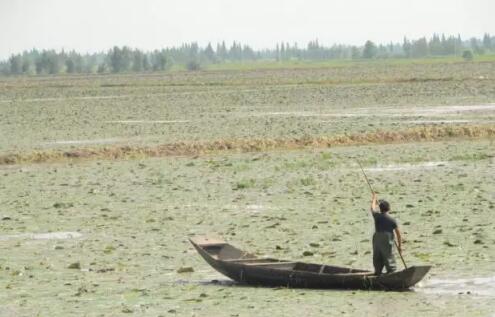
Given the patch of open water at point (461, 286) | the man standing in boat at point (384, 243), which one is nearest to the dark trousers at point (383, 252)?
the man standing in boat at point (384, 243)

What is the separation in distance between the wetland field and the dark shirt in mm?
861

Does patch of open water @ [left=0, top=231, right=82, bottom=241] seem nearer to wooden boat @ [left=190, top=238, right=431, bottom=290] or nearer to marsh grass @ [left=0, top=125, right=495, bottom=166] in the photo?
wooden boat @ [left=190, top=238, right=431, bottom=290]

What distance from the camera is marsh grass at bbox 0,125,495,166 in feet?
109

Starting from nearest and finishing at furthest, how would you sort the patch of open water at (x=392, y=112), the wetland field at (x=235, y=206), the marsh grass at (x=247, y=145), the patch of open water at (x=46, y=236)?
the wetland field at (x=235, y=206) < the patch of open water at (x=46, y=236) < the marsh grass at (x=247, y=145) < the patch of open water at (x=392, y=112)

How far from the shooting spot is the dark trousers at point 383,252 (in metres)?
14.7

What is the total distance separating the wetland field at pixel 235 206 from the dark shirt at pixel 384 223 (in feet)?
2.83

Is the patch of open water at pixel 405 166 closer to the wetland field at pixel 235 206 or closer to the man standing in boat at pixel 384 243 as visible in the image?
the wetland field at pixel 235 206

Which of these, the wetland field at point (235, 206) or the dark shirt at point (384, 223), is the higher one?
the dark shirt at point (384, 223)

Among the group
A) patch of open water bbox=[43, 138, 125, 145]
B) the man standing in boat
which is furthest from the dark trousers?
patch of open water bbox=[43, 138, 125, 145]

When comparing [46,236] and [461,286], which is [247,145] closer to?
[46,236]

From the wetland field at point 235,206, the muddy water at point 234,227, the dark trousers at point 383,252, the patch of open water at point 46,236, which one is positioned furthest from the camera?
the patch of open water at point 46,236

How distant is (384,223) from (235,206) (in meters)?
8.56

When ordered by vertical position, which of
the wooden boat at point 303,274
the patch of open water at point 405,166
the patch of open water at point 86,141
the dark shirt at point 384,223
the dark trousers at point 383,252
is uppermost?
the dark shirt at point 384,223

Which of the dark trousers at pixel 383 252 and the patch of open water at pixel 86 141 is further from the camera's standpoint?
the patch of open water at pixel 86 141
